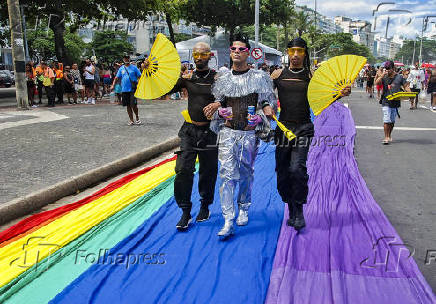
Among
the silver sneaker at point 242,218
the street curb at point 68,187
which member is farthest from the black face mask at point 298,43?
the street curb at point 68,187

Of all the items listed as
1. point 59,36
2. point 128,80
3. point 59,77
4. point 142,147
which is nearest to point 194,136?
point 142,147

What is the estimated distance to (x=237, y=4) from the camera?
130 ft

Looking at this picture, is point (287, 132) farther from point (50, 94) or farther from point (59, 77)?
point (59, 77)

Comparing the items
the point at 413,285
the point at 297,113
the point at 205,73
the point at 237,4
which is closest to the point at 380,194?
the point at 297,113

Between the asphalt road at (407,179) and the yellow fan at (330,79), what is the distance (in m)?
1.67

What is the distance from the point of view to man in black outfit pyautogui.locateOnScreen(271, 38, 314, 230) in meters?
4.51

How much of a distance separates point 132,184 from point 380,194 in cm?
368

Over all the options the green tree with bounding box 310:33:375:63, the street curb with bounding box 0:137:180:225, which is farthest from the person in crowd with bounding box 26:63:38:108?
the green tree with bounding box 310:33:375:63

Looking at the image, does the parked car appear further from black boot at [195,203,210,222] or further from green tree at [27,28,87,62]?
black boot at [195,203,210,222]

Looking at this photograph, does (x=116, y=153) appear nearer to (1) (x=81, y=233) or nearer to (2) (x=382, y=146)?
(1) (x=81, y=233)

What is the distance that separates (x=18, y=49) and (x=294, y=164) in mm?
12675

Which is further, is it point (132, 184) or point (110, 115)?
point (110, 115)

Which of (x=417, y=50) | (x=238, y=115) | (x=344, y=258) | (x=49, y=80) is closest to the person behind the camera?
(x=344, y=258)

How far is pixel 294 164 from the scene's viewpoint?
4.54 m
